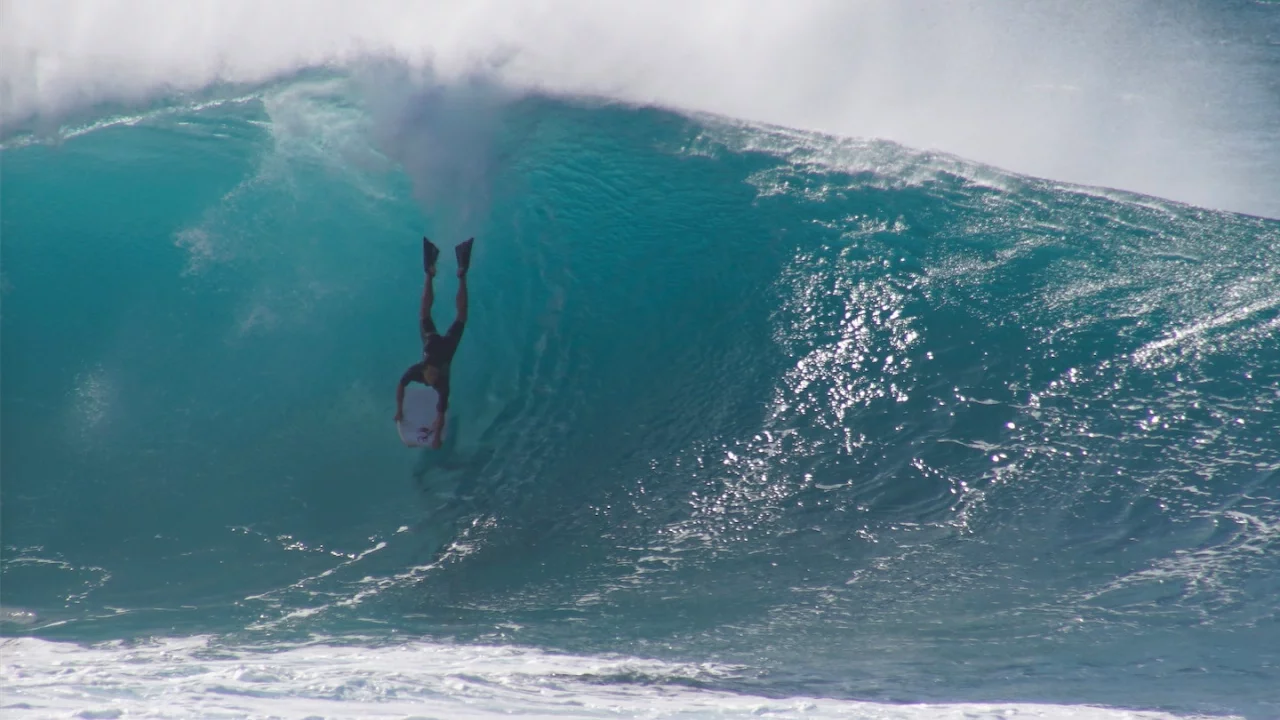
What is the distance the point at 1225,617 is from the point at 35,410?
7656 millimetres

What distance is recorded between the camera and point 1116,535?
5.60 m

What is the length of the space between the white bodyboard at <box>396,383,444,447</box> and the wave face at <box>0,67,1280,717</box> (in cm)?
14

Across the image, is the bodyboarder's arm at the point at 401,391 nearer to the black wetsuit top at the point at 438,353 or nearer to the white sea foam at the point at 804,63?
the black wetsuit top at the point at 438,353


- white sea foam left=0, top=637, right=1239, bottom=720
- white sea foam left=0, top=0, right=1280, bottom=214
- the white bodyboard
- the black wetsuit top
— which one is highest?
white sea foam left=0, top=0, right=1280, bottom=214

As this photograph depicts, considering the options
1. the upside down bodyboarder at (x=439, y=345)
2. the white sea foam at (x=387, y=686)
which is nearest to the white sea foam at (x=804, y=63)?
the upside down bodyboarder at (x=439, y=345)

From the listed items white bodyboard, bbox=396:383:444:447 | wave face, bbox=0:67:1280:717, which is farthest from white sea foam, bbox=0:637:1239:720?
white bodyboard, bbox=396:383:444:447

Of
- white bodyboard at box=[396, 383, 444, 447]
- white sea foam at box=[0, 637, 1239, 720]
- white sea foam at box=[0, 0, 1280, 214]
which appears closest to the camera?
white sea foam at box=[0, 637, 1239, 720]

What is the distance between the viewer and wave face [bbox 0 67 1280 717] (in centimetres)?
500

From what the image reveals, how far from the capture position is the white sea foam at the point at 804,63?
8.91m

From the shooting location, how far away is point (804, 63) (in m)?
10.8

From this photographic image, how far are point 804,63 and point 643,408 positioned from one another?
623 cm

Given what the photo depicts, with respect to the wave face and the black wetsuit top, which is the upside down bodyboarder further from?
the wave face

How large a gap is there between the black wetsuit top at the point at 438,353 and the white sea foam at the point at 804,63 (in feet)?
15.7

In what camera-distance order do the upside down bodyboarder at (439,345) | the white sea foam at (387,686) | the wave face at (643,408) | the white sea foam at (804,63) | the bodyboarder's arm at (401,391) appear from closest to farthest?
the white sea foam at (387,686) → the wave face at (643,408) → the upside down bodyboarder at (439,345) → the bodyboarder's arm at (401,391) → the white sea foam at (804,63)
